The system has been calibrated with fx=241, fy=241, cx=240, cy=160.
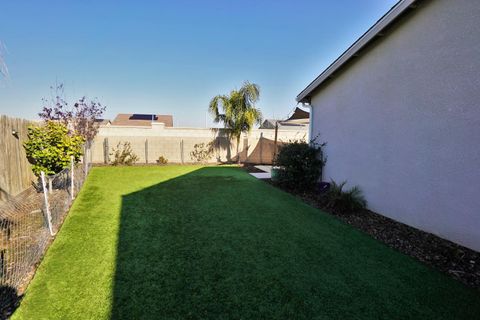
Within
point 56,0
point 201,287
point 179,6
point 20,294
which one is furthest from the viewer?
point 179,6

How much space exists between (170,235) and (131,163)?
10.4m

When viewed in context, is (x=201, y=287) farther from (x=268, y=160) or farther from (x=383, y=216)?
(x=268, y=160)

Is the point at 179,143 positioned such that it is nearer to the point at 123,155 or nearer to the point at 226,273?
the point at 123,155

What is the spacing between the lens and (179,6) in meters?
9.38

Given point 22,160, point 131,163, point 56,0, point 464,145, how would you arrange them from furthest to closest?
point 131,163, point 56,0, point 22,160, point 464,145

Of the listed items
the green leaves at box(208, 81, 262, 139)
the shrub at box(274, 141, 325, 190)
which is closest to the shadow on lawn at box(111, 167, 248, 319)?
the shrub at box(274, 141, 325, 190)

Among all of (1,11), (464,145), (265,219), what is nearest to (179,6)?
(1,11)

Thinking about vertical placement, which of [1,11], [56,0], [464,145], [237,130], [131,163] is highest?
[56,0]

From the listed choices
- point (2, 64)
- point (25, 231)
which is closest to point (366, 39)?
point (2, 64)

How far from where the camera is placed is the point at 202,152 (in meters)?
14.7

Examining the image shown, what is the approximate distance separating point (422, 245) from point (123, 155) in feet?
43.5

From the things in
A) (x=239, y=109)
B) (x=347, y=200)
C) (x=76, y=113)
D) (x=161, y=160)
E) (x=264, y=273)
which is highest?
(x=239, y=109)

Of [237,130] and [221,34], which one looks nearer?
[221,34]

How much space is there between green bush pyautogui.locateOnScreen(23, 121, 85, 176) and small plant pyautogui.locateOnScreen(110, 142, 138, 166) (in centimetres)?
630
